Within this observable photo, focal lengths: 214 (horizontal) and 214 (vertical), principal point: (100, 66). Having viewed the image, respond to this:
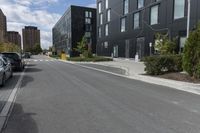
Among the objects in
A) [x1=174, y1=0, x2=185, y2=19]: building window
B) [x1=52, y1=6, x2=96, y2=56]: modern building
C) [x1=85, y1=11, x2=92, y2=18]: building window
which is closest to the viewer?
[x1=174, y1=0, x2=185, y2=19]: building window

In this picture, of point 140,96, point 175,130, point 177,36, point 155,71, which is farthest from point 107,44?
point 175,130

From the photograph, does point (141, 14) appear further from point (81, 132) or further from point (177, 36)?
point (81, 132)

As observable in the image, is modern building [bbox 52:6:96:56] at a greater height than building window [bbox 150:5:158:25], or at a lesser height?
greater

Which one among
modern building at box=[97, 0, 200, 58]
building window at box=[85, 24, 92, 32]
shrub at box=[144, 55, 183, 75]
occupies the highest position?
building window at box=[85, 24, 92, 32]

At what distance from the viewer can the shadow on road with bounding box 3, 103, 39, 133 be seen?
15.2ft

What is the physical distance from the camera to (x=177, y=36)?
24.0m

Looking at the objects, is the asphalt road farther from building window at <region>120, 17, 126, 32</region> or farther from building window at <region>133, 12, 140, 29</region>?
building window at <region>120, 17, 126, 32</region>

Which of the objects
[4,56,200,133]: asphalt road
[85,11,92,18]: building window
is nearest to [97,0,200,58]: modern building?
[4,56,200,133]: asphalt road

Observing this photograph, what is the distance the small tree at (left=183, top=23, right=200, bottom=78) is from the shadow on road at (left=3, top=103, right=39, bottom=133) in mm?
8922

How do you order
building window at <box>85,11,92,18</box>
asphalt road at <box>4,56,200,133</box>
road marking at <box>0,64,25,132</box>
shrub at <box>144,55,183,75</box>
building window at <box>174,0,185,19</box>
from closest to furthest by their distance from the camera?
asphalt road at <box>4,56,200,133</box>, road marking at <box>0,64,25,132</box>, shrub at <box>144,55,183,75</box>, building window at <box>174,0,185,19</box>, building window at <box>85,11,92,18</box>

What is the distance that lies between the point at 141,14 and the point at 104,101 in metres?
27.1

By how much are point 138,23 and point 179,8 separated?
30.9 feet

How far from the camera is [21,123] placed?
507 centimetres

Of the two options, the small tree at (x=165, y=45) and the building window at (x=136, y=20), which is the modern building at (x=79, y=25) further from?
the small tree at (x=165, y=45)
